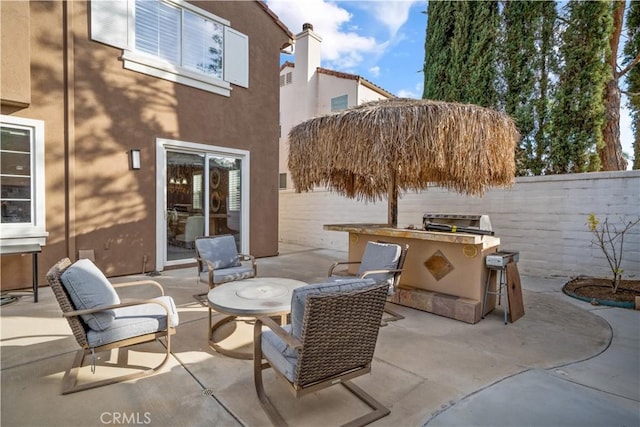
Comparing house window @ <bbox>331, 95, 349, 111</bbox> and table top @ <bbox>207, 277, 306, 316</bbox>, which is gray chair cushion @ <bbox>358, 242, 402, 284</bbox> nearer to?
table top @ <bbox>207, 277, 306, 316</bbox>

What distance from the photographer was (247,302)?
127 inches

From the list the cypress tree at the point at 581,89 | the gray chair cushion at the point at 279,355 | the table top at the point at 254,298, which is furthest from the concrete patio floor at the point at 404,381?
the cypress tree at the point at 581,89

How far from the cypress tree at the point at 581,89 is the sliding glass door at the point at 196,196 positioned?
7.86 meters

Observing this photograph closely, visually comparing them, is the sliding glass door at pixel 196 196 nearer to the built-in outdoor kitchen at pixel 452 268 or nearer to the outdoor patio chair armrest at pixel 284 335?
the built-in outdoor kitchen at pixel 452 268

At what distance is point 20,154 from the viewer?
5.40 meters

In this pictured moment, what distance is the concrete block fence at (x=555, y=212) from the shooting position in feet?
19.1

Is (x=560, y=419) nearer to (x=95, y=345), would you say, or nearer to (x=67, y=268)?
(x=95, y=345)

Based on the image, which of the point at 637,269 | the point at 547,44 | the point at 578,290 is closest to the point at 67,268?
the point at 578,290

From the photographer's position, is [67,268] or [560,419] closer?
[560,419]

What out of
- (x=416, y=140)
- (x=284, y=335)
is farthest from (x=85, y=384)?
(x=416, y=140)

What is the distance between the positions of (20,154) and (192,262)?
3.67 metres

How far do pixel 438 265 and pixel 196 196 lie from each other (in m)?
5.58

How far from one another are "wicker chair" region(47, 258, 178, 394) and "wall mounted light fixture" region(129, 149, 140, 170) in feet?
13.7

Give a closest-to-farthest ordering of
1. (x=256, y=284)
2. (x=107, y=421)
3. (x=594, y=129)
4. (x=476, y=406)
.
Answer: (x=107, y=421) < (x=476, y=406) < (x=256, y=284) < (x=594, y=129)
